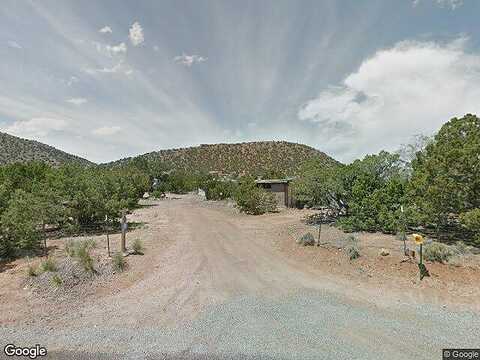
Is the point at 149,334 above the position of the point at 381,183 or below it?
below

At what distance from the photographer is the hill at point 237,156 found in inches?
3696

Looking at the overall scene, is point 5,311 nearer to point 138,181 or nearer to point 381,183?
point 381,183

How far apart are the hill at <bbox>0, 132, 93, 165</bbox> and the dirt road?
166ft

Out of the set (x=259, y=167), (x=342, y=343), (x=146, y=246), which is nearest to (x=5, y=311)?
(x=146, y=246)

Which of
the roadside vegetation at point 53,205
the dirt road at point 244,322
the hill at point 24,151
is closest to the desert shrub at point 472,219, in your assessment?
the dirt road at point 244,322

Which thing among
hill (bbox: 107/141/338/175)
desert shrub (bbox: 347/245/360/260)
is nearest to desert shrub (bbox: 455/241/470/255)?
desert shrub (bbox: 347/245/360/260)

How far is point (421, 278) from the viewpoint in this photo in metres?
9.99

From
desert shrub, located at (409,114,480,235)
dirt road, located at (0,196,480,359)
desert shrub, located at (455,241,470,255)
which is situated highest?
desert shrub, located at (409,114,480,235)

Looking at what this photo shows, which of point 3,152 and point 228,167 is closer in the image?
point 3,152

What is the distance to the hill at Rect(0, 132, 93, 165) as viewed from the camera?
181ft

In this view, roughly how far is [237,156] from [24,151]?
2276 inches

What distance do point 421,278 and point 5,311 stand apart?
1161 cm

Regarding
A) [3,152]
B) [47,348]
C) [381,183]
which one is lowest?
[47,348]

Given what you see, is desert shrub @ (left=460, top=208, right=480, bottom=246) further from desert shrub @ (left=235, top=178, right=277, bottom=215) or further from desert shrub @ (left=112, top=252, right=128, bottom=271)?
desert shrub @ (left=235, top=178, right=277, bottom=215)
